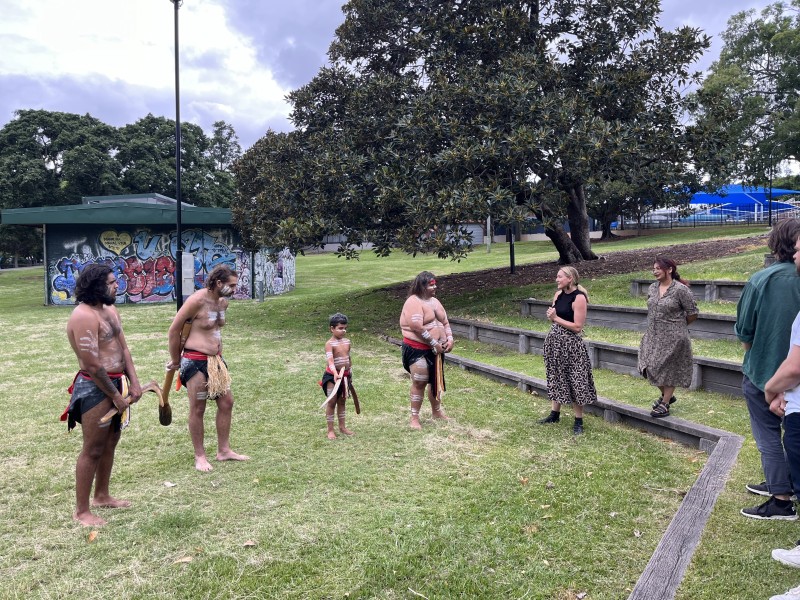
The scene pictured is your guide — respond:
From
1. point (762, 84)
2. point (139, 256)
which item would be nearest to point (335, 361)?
point (139, 256)

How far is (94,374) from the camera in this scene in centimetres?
452

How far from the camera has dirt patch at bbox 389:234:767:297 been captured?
16016 mm

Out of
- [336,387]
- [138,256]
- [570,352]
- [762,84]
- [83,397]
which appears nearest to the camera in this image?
[83,397]

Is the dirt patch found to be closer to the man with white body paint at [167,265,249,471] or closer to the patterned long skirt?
the patterned long skirt

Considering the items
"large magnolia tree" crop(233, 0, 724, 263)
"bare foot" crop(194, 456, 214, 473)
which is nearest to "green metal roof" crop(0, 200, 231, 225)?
"large magnolia tree" crop(233, 0, 724, 263)

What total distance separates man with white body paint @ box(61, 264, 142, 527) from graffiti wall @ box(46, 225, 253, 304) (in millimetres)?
20764

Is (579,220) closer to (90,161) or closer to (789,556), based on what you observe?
(789,556)

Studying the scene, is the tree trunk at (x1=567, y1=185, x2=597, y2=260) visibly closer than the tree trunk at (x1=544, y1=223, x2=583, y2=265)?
No

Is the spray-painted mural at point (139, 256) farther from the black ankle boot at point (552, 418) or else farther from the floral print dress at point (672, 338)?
the floral print dress at point (672, 338)

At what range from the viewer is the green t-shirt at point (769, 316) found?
14.0 feet

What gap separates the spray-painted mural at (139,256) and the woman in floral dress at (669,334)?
20236 millimetres

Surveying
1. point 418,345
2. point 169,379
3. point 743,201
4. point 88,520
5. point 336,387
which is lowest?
point 88,520

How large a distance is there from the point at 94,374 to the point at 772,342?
188 inches

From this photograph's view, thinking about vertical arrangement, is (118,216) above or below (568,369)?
above
